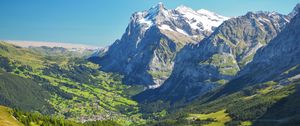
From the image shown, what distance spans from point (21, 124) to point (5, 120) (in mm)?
10995

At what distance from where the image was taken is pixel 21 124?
194375mm

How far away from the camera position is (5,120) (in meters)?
184
